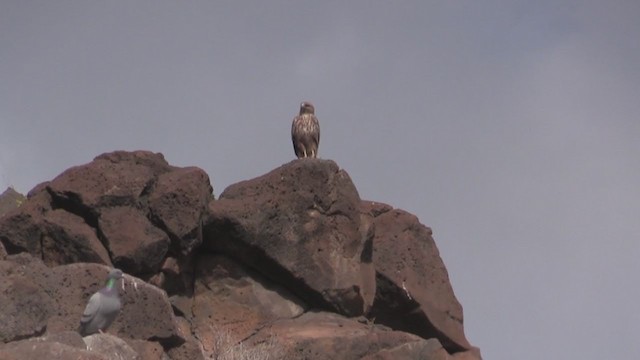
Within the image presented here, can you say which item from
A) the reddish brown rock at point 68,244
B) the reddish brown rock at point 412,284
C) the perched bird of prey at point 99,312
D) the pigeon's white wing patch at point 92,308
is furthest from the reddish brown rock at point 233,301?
the pigeon's white wing patch at point 92,308

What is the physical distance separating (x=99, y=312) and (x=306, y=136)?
7.79 m

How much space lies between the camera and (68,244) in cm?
1833

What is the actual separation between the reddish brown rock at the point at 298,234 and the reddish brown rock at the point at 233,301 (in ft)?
0.60

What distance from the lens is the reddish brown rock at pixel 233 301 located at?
750 inches

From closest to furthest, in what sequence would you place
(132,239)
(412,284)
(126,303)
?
1. (126,303)
2. (132,239)
3. (412,284)

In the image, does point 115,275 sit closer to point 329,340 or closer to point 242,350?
point 242,350

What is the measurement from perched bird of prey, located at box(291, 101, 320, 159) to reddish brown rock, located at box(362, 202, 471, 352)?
6.01 feet

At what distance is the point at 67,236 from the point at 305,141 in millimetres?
5330

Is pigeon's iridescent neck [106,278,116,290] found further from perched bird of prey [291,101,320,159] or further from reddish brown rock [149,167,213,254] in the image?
perched bird of prey [291,101,320,159]

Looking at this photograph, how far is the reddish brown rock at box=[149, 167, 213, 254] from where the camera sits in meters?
18.9

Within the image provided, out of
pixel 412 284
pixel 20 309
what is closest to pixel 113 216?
pixel 20 309

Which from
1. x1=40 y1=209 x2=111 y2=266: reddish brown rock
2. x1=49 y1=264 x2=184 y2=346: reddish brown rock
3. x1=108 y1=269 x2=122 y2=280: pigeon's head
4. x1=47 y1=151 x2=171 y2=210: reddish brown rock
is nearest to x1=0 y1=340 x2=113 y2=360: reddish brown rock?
x1=108 y1=269 x2=122 y2=280: pigeon's head

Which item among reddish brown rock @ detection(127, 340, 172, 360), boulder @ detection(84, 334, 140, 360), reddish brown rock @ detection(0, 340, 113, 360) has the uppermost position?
reddish brown rock @ detection(127, 340, 172, 360)

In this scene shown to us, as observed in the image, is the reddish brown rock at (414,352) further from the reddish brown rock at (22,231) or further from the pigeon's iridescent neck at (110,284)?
the reddish brown rock at (22,231)
